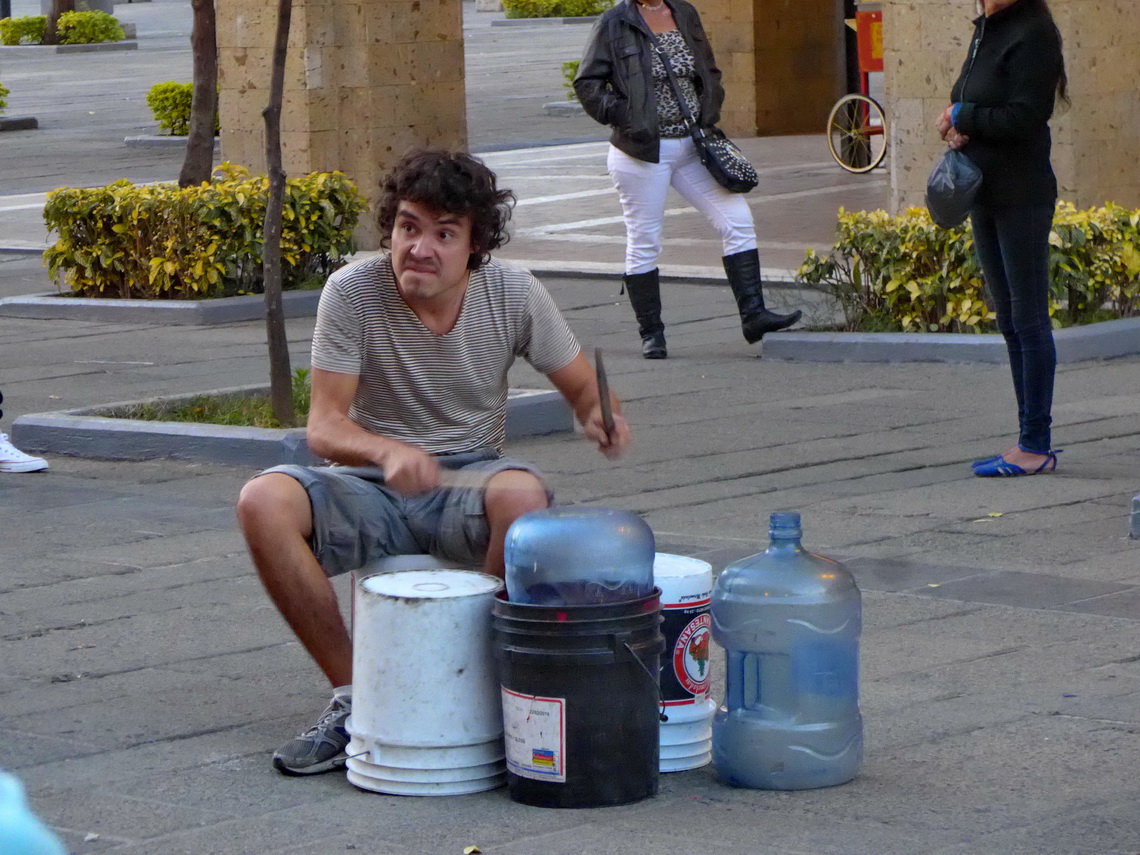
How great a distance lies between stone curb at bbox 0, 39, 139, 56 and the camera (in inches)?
1715

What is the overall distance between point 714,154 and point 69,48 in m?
36.6

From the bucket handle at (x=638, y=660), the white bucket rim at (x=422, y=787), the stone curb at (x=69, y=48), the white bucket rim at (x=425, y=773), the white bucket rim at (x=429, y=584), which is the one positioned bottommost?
the white bucket rim at (x=422, y=787)

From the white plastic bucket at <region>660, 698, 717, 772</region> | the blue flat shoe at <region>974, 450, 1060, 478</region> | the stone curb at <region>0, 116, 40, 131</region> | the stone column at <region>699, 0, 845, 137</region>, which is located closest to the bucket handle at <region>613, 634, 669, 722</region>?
the white plastic bucket at <region>660, 698, 717, 772</region>

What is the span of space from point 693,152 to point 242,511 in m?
5.65

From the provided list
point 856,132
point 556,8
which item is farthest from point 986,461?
point 556,8

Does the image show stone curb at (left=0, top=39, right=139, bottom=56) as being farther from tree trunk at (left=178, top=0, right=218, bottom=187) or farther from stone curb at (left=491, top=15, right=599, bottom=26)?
tree trunk at (left=178, top=0, right=218, bottom=187)

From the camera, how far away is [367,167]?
14.6 meters

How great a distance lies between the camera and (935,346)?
959 centimetres

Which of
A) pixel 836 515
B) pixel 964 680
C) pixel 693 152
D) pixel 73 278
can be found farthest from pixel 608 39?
pixel 964 680

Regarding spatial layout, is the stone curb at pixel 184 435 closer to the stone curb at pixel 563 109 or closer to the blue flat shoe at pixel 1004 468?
the blue flat shoe at pixel 1004 468

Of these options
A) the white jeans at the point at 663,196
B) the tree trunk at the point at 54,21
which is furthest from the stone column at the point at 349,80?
the tree trunk at the point at 54,21

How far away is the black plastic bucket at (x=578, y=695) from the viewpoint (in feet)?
12.8

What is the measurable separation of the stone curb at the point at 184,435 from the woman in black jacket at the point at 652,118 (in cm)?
150

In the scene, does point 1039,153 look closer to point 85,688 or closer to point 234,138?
point 85,688
